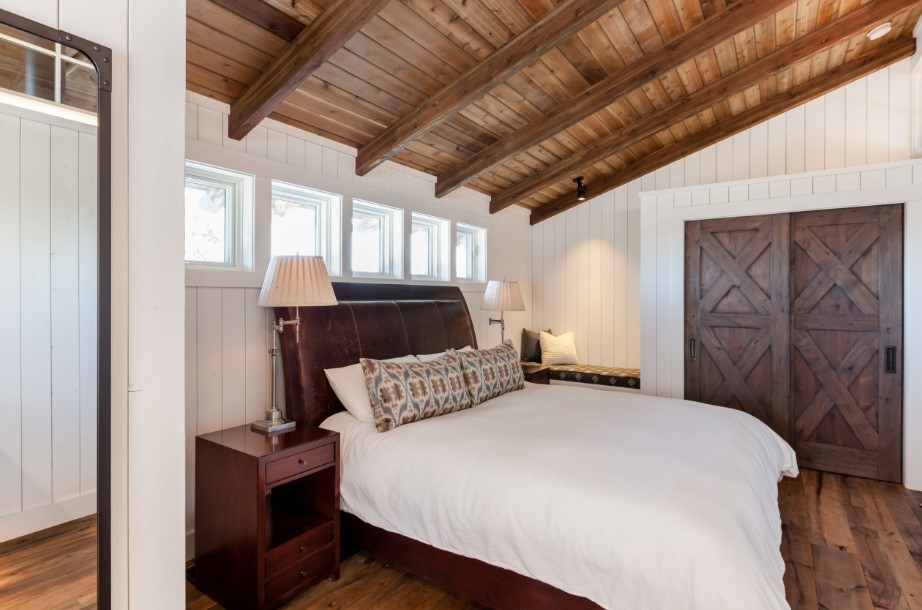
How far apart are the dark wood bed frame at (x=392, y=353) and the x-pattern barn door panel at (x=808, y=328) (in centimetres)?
212

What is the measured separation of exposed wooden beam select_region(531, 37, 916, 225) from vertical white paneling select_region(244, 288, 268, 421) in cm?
364

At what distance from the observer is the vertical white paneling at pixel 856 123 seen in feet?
13.3

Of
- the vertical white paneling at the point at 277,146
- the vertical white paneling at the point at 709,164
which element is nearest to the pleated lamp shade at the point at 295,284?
the vertical white paneling at the point at 277,146

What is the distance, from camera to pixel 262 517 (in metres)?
1.96

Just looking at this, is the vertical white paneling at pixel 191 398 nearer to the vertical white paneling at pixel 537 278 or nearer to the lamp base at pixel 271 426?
the lamp base at pixel 271 426

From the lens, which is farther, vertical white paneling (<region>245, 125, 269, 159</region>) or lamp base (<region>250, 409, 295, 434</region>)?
vertical white paneling (<region>245, 125, 269, 159</region>)

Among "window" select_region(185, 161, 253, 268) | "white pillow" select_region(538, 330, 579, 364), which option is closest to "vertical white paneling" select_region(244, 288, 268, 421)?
"window" select_region(185, 161, 253, 268)

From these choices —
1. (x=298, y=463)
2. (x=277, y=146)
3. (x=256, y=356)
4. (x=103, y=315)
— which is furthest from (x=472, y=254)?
(x=103, y=315)

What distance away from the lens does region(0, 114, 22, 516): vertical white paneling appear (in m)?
1.08

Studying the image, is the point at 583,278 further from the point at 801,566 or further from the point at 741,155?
the point at 801,566

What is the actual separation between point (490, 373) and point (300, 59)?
2.08 meters

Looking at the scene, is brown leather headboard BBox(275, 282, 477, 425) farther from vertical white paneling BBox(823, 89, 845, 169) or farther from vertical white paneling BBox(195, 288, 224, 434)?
vertical white paneling BBox(823, 89, 845, 169)

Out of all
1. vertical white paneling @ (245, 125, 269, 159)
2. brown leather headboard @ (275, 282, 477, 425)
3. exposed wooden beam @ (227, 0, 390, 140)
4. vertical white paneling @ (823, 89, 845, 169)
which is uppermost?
vertical white paneling @ (823, 89, 845, 169)

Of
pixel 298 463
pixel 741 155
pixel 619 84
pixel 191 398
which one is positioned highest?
pixel 619 84
